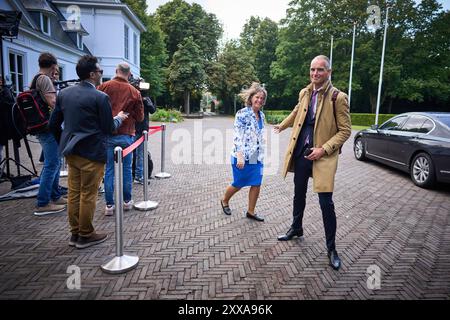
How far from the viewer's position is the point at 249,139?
4391mm

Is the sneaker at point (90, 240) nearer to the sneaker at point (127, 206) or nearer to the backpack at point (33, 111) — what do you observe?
the sneaker at point (127, 206)

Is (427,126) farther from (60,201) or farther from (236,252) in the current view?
(60,201)

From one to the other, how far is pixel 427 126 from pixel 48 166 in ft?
25.2

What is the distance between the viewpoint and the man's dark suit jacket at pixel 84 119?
135 inches

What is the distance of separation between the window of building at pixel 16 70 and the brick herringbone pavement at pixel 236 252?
37.9 ft

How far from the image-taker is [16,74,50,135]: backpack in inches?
185

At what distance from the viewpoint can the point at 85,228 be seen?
378 cm

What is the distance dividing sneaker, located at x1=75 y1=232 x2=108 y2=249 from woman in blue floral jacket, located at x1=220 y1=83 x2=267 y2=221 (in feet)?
6.41

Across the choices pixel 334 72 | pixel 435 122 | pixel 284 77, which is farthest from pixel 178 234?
pixel 284 77

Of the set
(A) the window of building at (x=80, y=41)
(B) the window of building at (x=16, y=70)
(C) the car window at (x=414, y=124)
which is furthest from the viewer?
(A) the window of building at (x=80, y=41)

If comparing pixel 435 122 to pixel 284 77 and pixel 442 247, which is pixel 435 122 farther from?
pixel 284 77

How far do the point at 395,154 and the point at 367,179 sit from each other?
111 centimetres

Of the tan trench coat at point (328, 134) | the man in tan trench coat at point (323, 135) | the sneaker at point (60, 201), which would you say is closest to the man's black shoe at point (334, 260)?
the man in tan trench coat at point (323, 135)

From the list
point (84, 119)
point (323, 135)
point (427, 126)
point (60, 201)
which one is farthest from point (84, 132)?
point (427, 126)
